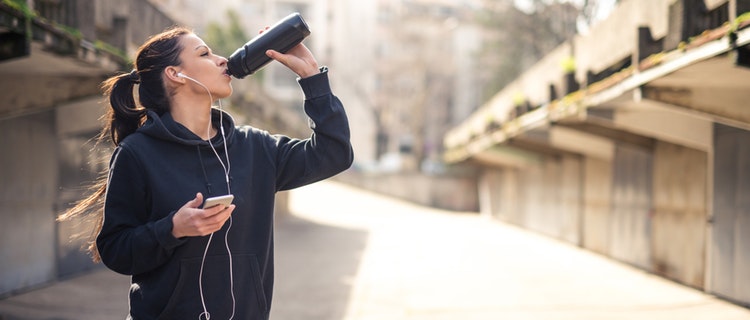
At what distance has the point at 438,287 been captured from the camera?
10.3 m

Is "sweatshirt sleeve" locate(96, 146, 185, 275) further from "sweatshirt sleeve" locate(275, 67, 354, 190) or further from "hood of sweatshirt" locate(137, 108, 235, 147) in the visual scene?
"sweatshirt sleeve" locate(275, 67, 354, 190)

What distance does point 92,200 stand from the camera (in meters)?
2.49

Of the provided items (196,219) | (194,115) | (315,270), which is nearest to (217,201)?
(196,219)

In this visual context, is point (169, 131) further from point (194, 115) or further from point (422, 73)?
point (422, 73)

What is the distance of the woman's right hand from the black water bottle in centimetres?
50

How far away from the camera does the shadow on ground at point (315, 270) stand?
8497 millimetres

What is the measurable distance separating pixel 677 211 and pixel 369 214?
19778 mm

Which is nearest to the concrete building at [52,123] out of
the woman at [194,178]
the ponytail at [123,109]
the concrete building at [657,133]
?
the ponytail at [123,109]

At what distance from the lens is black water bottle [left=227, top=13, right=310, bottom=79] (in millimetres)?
2391

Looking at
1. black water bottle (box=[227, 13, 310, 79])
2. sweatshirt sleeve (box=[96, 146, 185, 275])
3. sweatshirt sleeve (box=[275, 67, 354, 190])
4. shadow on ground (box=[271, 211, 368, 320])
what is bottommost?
shadow on ground (box=[271, 211, 368, 320])

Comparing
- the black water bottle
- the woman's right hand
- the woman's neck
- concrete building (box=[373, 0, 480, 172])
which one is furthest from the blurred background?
concrete building (box=[373, 0, 480, 172])

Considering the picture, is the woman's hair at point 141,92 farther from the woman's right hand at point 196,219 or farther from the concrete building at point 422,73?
the concrete building at point 422,73

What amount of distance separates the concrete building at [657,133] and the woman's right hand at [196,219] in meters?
5.51

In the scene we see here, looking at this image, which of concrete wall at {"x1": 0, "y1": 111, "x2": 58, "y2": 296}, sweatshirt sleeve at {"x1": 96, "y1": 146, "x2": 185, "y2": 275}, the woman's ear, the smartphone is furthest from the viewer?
concrete wall at {"x1": 0, "y1": 111, "x2": 58, "y2": 296}
